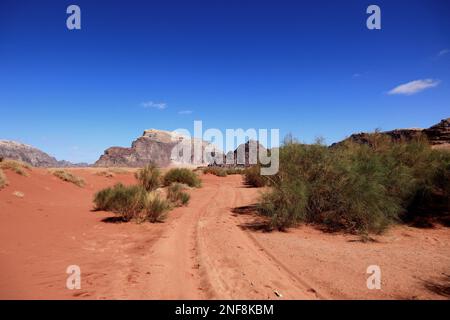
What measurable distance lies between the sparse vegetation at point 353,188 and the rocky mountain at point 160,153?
77.1m

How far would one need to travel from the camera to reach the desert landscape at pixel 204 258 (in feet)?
16.2

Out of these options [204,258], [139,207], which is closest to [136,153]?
[139,207]

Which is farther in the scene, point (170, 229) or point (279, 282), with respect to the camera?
point (170, 229)

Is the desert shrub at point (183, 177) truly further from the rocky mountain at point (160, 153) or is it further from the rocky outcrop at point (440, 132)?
the rocky mountain at point (160, 153)

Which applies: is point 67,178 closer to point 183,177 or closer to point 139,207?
point 183,177

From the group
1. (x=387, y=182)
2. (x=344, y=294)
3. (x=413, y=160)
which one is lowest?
(x=344, y=294)

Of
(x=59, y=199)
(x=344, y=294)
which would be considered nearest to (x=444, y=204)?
(x=344, y=294)

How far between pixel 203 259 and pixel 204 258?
0.08 m

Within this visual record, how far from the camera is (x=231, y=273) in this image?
5.70 metres

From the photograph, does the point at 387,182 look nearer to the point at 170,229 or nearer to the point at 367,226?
the point at 367,226

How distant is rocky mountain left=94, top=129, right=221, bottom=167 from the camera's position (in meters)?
90.8

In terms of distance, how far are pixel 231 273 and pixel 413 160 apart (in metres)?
10.7

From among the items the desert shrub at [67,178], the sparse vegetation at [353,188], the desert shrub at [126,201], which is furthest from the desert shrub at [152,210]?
the desert shrub at [67,178]

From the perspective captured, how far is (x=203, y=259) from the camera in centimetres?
652
